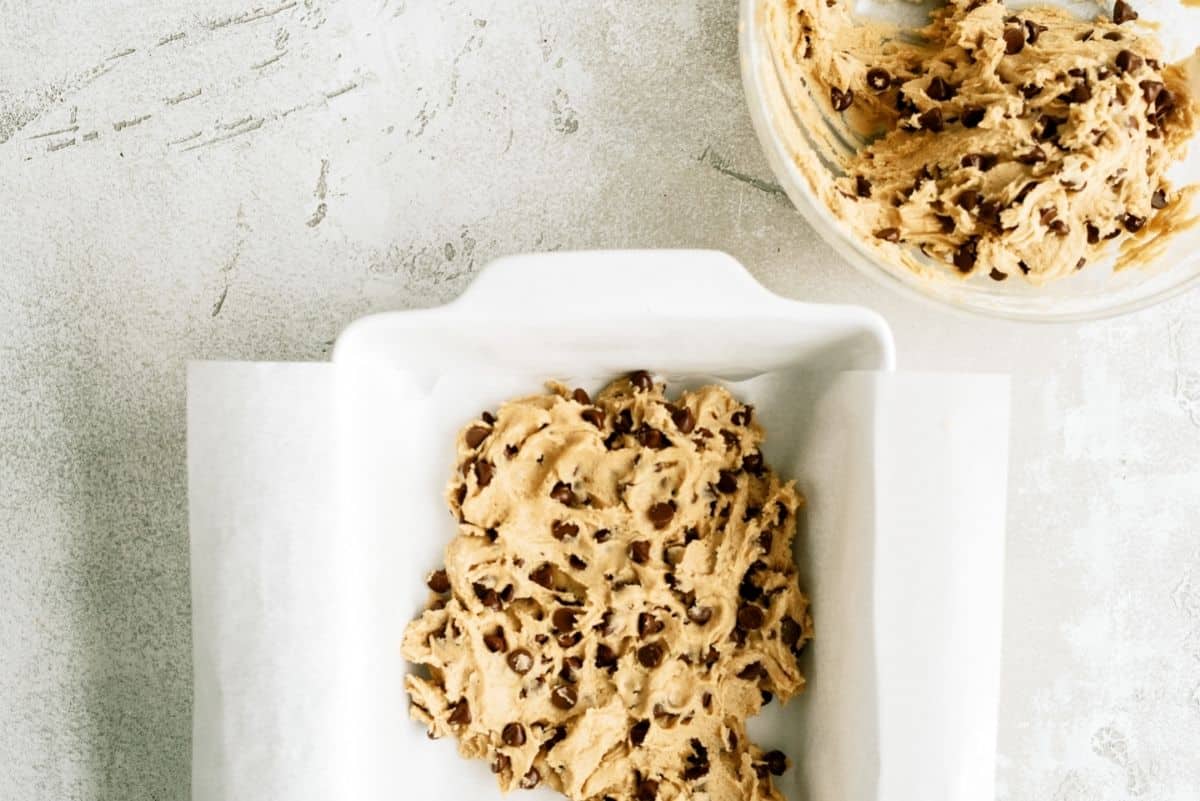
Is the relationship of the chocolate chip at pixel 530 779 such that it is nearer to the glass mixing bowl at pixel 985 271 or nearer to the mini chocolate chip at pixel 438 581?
the mini chocolate chip at pixel 438 581

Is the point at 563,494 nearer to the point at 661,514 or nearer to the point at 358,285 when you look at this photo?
the point at 661,514

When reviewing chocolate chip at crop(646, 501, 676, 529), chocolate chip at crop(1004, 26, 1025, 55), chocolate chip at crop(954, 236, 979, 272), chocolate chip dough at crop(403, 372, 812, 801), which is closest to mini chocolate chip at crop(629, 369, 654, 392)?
chocolate chip dough at crop(403, 372, 812, 801)

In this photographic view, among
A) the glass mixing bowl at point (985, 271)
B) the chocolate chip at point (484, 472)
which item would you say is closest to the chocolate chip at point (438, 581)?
the chocolate chip at point (484, 472)

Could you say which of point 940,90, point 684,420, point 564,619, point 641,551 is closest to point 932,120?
point 940,90

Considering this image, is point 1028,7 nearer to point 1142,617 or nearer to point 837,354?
point 837,354

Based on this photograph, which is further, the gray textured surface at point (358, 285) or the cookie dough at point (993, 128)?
the gray textured surface at point (358, 285)
